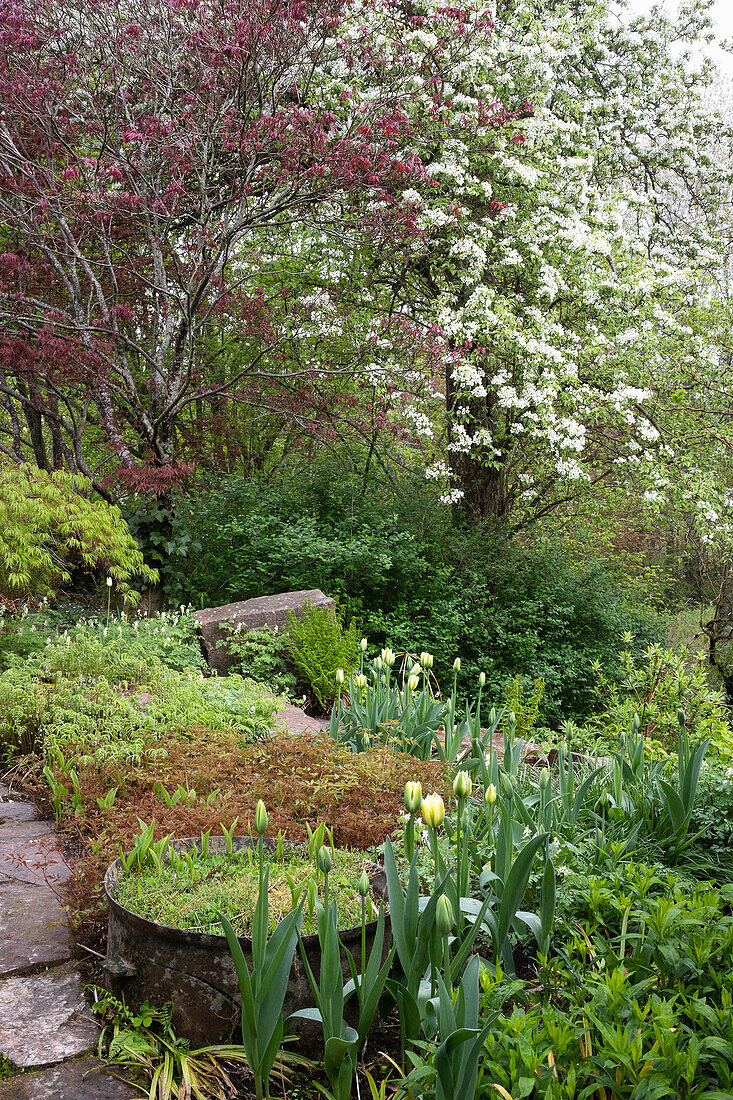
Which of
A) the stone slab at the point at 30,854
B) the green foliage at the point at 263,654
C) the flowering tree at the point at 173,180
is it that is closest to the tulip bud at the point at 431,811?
the stone slab at the point at 30,854

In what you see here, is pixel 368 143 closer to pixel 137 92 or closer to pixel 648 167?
pixel 137 92

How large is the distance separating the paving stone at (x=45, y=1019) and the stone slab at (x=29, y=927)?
0.08 meters

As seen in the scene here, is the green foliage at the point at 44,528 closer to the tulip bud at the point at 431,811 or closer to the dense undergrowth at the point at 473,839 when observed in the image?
the dense undergrowth at the point at 473,839

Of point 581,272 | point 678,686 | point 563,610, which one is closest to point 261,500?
point 563,610

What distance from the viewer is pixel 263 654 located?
615cm

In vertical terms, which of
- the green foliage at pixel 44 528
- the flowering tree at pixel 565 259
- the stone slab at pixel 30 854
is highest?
the flowering tree at pixel 565 259

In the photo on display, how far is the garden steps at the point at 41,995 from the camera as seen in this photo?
190cm

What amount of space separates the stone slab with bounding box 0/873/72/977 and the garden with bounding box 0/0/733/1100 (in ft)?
0.06

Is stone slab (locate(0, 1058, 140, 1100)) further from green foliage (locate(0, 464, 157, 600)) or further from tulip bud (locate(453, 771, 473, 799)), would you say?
green foliage (locate(0, 464, 157, 600))

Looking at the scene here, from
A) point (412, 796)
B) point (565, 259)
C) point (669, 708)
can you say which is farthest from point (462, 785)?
point (565, 259)

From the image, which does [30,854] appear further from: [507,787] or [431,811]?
[431,811]

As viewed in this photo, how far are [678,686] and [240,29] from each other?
665 centimetres

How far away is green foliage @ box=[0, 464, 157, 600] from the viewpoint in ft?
19.0

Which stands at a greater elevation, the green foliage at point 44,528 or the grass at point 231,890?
the green foliage at point 44,528
